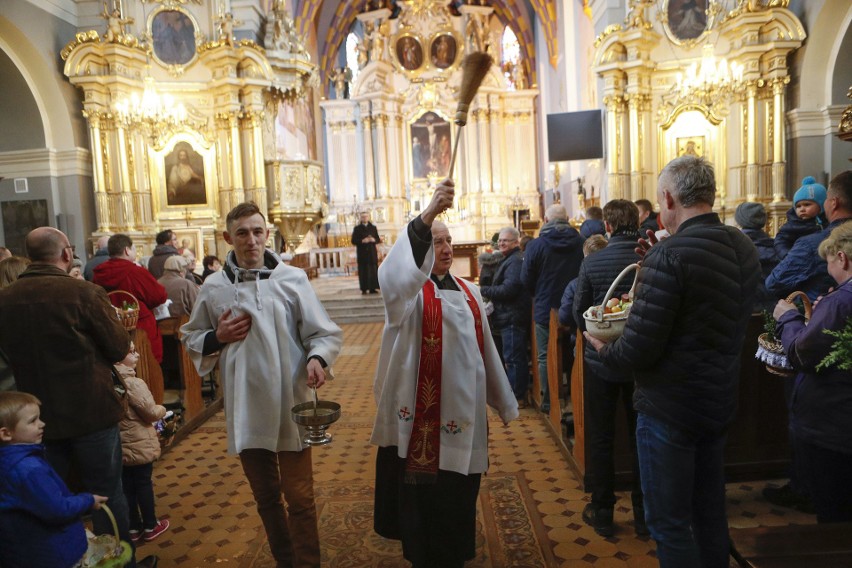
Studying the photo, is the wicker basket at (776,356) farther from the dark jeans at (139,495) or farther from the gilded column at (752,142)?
the gilded column at (752,142)

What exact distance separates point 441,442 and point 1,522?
158 centimetres

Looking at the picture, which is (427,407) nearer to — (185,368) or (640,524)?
(640,524)

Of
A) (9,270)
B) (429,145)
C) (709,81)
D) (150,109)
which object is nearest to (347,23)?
(429,145)

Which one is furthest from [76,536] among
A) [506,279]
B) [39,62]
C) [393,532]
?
[39,62]

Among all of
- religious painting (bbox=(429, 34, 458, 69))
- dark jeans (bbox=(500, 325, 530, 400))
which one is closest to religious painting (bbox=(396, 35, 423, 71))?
religious painting (bbox=(429, 34, 458, 69))

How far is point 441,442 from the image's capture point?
2463mm

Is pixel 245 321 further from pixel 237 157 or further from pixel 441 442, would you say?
pixel 237 157

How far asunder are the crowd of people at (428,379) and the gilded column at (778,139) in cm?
948

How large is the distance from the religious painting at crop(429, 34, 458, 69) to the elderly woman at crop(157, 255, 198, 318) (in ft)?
60.1

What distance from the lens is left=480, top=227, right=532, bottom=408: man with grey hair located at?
532 cm

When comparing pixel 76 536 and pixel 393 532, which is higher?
pixel 76 536

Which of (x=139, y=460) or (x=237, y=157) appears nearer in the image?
(x=139, y=460)

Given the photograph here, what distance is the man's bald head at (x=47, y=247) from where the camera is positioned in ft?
8.50

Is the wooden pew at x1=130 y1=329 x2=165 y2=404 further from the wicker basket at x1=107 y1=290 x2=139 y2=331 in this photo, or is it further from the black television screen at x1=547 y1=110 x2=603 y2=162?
the black television screen at x1=547 y1=110 x2=603 y2=162
